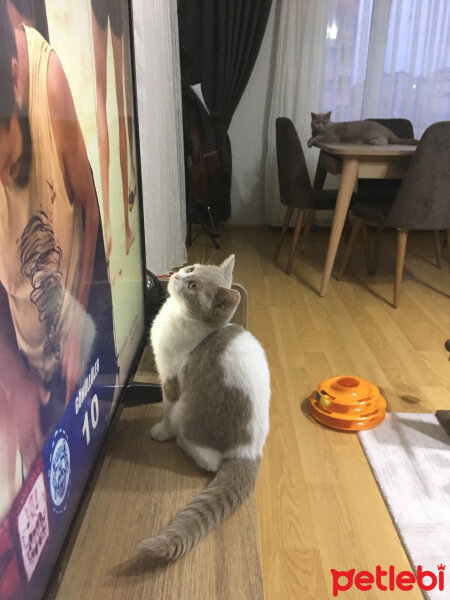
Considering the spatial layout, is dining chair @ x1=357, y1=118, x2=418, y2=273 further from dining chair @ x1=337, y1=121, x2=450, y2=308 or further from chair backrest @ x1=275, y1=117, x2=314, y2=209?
dining chair @ x1=337, y1=121, x2=450, y2=308

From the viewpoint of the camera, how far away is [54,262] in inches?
21.0

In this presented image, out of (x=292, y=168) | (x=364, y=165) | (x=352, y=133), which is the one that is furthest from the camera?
(x=352, y=133)

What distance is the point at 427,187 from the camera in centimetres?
242

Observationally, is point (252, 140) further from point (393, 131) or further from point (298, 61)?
point (393, 131)

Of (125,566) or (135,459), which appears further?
(135,459)

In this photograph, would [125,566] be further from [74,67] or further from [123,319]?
[74,67]

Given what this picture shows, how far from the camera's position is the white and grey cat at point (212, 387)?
887 millimetres

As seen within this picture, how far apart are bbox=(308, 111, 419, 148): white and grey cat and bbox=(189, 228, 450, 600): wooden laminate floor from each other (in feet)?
2.69

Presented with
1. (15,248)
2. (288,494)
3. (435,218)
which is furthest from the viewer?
(435,218)

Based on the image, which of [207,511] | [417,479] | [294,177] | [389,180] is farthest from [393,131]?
[207,511]

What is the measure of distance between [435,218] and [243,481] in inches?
82.6

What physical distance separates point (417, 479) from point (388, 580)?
384 mm

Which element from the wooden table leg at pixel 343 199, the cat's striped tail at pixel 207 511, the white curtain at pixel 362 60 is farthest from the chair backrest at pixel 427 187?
the cat's striped tail at pixel 207 511

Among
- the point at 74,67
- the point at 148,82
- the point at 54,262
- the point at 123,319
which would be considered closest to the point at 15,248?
the point at 54,262
